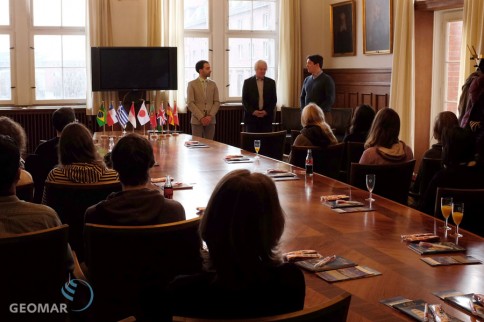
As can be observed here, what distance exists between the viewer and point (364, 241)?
2938mm

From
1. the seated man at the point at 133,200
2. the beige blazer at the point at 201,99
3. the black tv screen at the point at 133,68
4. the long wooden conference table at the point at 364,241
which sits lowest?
the long wooden conference table at the point at 364,241

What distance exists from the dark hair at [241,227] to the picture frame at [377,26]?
7.75 m

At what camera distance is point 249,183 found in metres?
1.82

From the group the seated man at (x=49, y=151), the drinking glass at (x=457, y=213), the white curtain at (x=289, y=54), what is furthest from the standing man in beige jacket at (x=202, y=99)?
the drinking glass at (x=457, y=213)

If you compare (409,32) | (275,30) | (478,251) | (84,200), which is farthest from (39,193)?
(275,30)

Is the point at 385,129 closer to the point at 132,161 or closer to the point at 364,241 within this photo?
the point at 364,241

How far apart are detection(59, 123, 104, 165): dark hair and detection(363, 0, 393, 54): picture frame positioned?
20.4ft

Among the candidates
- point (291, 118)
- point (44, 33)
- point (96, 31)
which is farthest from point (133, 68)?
point (291, 118)

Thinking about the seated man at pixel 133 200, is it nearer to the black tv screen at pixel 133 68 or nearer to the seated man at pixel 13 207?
the seated man at pixel 13 207

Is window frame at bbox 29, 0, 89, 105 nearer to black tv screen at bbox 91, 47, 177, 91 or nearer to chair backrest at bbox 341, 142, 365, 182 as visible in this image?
black tv screen at bbox 91, 47, 177, 91

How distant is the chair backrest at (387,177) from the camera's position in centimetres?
439

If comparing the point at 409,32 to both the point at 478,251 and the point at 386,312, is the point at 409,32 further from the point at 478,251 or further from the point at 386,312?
the point at 386,312

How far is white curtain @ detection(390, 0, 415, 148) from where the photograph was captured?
860 centimetres

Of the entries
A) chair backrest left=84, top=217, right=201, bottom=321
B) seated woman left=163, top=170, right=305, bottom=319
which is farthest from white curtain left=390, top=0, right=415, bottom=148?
seated woman left=163, top=170, right=305, bottom=319
